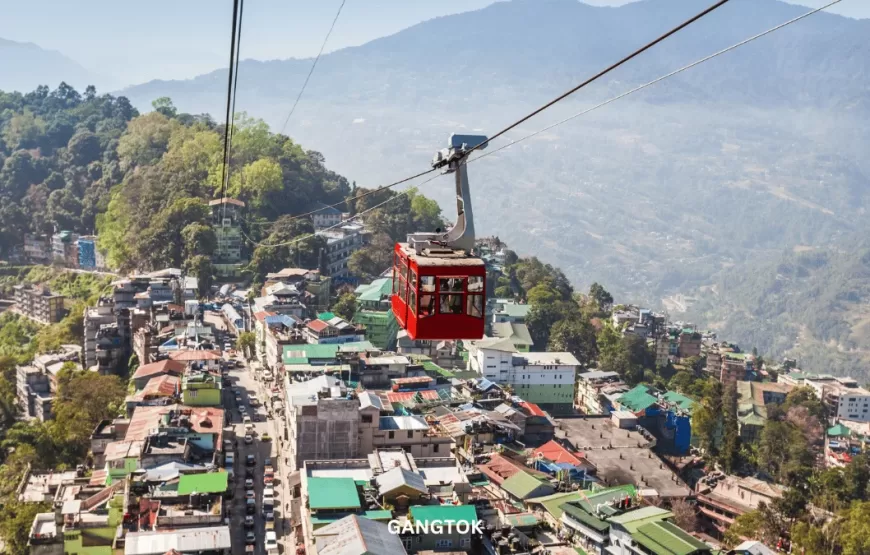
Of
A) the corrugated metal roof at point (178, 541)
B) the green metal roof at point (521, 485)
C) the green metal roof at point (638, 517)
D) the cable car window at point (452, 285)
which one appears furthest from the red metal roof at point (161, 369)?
the cable car window at point (452, 285)

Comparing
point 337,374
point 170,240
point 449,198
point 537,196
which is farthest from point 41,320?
point 537,196

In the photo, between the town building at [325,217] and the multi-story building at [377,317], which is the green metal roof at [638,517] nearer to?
the multi-story building at [377,317]

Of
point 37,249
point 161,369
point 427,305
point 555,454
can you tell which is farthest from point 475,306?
point 37,249

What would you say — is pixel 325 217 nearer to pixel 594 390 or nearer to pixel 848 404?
pixel 594 390

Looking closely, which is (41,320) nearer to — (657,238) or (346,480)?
(346,480)

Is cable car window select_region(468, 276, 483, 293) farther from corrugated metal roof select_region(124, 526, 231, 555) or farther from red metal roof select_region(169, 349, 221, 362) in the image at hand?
red metal roof select_region(169, 349, 221, 362)

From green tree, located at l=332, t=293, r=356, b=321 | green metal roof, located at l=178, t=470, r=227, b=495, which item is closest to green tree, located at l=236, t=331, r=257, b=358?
green tree, located at l=332, t=293, r=356, b=321
